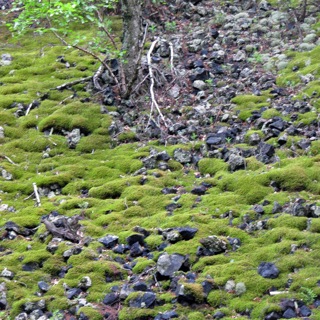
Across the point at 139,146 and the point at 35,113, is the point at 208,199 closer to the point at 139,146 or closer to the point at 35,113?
the point at 139,146

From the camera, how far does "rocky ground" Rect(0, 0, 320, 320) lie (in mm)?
6793

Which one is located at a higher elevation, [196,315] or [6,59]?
[6,59]

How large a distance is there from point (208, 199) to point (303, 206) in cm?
172

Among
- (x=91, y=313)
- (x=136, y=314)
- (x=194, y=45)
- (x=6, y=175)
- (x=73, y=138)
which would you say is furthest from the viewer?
(x=194, y=45)

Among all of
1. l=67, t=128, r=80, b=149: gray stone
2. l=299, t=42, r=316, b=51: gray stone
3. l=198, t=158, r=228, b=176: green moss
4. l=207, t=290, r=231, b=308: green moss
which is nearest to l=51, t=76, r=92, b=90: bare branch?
l=67, t=128, r=80, b=149: gray stone

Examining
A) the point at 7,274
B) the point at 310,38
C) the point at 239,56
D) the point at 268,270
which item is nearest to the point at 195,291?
the point at 268,270

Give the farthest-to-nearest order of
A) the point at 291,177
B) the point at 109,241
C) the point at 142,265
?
the point at 291,177
the point at 109,241
the point at 142,265

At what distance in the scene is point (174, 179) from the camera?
32.4 ft

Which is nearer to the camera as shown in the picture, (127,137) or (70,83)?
(127,137)

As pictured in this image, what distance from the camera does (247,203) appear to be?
28.5 ft

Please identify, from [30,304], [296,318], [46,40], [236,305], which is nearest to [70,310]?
[30,304]

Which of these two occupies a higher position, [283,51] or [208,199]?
[283,51]

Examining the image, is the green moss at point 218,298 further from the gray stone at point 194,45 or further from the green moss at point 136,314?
the gray stone at point 194,45

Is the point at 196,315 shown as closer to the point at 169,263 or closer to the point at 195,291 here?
the point at 195,291
